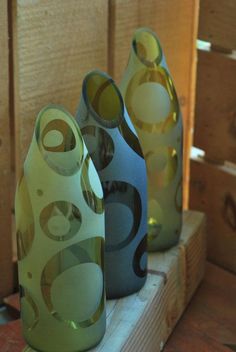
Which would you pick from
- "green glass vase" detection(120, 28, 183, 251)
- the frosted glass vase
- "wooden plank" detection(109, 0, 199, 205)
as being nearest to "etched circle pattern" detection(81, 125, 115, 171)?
the frosted glass vase

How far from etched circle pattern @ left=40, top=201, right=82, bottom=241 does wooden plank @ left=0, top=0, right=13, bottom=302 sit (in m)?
0.21

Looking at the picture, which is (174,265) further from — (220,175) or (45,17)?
(45,17)

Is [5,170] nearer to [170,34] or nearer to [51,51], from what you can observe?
[51,51]

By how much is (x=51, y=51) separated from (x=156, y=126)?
0.15 meters

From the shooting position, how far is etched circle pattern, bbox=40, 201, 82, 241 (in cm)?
69

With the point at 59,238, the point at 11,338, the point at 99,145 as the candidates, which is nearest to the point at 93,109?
the point at 99,145

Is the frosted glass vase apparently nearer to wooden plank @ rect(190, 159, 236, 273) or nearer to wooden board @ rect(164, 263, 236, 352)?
wooden board @ rect(164, 263, 236, 352)

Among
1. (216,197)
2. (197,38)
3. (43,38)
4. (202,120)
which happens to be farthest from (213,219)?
(43,38)

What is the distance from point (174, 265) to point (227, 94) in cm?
26

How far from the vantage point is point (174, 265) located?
36.2 inches

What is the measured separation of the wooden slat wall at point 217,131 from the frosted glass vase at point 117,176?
0.85 feet

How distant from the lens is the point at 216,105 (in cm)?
106

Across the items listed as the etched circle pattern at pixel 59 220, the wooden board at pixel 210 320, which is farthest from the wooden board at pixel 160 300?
the etched circle pattern at pixel 59 220

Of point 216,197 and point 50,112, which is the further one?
point 216,197
